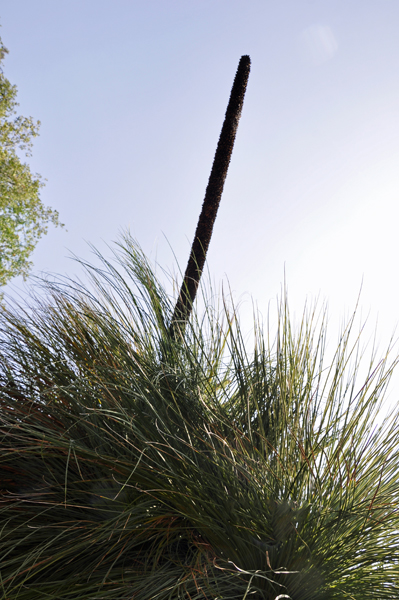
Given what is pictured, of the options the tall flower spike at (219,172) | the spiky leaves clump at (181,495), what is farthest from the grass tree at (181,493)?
the tall flower spike at (219,172)

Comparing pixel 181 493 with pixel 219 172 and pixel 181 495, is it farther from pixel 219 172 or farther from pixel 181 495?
pixel 219 172

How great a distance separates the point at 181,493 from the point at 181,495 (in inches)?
1.5

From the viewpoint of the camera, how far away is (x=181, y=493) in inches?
54.5

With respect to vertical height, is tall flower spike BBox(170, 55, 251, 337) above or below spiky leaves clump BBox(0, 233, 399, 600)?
above

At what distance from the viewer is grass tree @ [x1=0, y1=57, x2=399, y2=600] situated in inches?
54.2

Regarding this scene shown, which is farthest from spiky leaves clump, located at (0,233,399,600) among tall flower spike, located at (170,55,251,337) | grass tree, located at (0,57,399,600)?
tall flower spike, located at (170,55,251,337)

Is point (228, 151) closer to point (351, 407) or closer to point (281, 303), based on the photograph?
point (281, 303)

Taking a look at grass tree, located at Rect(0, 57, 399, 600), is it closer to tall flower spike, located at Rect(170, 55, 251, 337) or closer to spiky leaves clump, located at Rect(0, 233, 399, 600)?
spiky leaves clump, located at Rect(0, 233, 399, 600)

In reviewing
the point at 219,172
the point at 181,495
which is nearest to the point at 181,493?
the point at 181,495

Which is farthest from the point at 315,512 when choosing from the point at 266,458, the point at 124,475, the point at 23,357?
the point at 23,357

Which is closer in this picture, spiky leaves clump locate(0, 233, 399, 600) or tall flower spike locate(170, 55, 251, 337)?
spiky leaves clump locate(0, 233, 399, 600)

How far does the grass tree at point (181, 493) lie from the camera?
1.38 metres

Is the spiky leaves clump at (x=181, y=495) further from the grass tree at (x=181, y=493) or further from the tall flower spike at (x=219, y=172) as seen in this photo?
the tall flower spike at (x=219, y=172)

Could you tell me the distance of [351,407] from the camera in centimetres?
181
